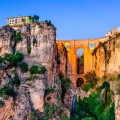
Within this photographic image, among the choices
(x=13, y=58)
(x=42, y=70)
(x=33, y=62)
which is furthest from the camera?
(x=33, y=62)

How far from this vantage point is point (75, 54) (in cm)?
7675

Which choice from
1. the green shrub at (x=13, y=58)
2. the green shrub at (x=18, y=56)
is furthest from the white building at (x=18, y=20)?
the green shrub at (x=13, y=58)

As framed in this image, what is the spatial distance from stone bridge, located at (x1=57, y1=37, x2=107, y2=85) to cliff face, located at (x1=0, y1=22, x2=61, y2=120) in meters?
4.68

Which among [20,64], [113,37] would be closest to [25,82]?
[20,64]

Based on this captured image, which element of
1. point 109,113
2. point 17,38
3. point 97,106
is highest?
point 17,38

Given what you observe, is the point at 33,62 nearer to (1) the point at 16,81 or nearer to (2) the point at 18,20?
(1) the point at 16,81

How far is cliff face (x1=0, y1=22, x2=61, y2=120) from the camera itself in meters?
63.3

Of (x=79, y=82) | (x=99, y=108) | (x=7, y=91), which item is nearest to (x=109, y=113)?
(x=99, y=108)

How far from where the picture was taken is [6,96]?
207 feet

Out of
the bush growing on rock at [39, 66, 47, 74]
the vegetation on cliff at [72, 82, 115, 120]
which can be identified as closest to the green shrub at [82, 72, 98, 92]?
the vegetation on cliff at [72, 82, 115, 120]

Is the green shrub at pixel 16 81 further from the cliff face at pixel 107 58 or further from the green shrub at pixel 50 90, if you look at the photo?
the cliff face at pixel 107 58

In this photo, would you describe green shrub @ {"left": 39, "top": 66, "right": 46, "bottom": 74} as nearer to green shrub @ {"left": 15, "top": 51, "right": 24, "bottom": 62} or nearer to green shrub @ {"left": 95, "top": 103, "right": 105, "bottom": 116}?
green shrub @ {"left": 15, "top": 51, "right": 24, "bottom": 62}

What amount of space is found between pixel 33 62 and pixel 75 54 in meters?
10.2

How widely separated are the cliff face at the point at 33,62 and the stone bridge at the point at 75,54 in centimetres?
468
